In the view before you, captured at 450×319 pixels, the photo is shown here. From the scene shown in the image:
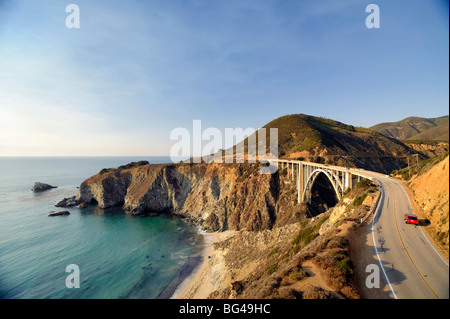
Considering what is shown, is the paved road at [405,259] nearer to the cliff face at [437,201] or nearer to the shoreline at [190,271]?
the cliff face at [437,201]

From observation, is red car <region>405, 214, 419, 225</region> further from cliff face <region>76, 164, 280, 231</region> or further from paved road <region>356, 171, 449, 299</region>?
cliff face <region>76, 164, 280, 231</region>

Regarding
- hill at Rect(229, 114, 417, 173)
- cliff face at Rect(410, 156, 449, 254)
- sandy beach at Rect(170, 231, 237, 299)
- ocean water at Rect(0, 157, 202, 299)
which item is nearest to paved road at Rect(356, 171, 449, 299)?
cliff face at Rect(410, 156, 449, 254)

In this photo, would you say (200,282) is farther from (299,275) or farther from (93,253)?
(93,253)

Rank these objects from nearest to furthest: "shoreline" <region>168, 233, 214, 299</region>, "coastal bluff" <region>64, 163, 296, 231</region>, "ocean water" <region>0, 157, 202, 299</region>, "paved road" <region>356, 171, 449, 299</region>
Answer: "paved road" <region>356, 171, 449, 299</region>, "shoreline" <region>168, 233, 214, 299</region>, "ocean water" <region>0, 157, 202, 299</region>, "coastal bluff" <region>64, 163, 296, 231</region>

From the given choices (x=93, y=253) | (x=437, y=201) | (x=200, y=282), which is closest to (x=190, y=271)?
(x=200, y=282)

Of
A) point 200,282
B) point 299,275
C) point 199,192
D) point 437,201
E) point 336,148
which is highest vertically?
point 336,148

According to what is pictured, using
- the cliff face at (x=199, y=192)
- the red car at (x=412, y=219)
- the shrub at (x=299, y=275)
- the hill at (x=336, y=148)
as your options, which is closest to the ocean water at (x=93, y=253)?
the cliff face at (x=199, y=192)
